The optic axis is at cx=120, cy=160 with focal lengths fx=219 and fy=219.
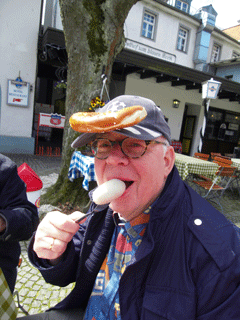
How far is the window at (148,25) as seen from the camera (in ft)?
41.8

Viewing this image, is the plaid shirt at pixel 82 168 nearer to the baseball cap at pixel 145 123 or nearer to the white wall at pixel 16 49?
the baseball cap at pixel 145 123

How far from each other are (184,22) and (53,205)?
1480 centimetres

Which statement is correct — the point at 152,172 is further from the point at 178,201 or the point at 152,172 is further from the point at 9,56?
the point at 9,56

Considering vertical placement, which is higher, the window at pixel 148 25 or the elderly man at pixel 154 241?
the window at pixel 148 25

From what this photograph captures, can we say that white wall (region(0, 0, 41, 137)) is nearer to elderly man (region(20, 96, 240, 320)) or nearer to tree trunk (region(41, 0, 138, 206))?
tree trunk (region(41, 0, 138, 206))

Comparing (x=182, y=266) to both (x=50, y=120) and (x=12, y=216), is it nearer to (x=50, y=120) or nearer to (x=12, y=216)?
(x=12, y=216)

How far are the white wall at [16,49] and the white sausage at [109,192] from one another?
27.5 ft

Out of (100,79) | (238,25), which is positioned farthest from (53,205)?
(238,25)

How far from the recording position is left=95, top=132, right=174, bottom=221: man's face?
1.00 metres

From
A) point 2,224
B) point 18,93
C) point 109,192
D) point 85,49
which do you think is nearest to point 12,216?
point 2,224

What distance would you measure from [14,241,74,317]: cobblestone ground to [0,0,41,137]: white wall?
687cm

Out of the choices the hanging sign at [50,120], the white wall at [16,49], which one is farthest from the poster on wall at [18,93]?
the hanging sign at [50,120]

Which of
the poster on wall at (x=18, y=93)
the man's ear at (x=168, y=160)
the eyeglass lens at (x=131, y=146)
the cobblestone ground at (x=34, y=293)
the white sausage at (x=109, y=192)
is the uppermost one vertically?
the poster on wall at (x=18, y=93)

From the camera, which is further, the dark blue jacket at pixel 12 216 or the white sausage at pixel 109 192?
the dark blue jacket at pixel 12 216
